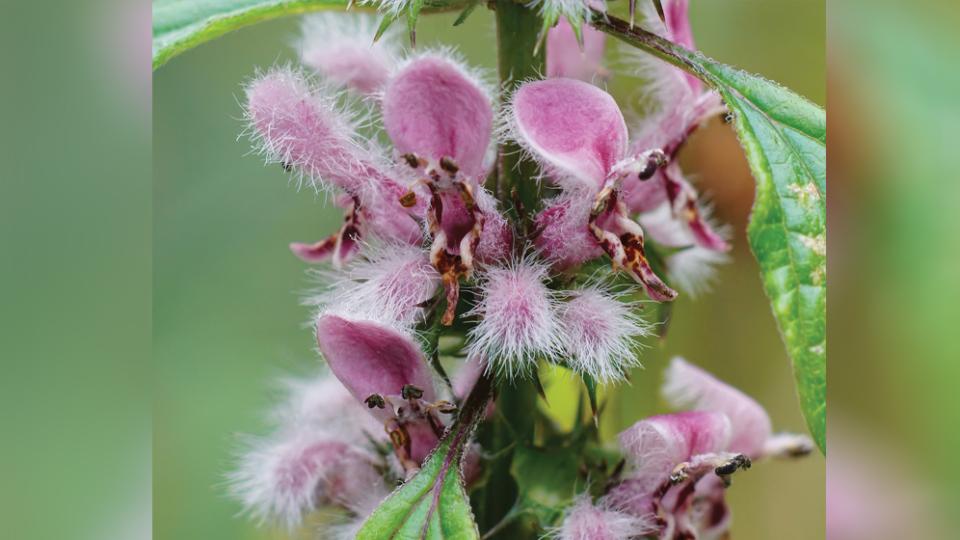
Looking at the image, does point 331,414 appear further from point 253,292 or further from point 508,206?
point 253,292

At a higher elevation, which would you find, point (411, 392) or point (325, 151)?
point (325, 151)

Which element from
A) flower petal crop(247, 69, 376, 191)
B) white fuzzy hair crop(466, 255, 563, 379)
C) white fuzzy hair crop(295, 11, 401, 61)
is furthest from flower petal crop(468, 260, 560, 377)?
white fuzzy hair crop(295, 11, 401, 61)

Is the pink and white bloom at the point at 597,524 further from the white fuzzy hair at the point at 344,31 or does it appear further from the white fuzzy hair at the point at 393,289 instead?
the white fuzzy hair at the point at 344,31

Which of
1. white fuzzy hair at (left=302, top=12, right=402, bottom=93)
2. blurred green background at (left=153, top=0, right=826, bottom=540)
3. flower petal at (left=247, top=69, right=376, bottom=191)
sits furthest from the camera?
blurred green background at (left=153, top=0, right=826, bottom=540)

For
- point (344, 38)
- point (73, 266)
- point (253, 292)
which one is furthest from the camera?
point (253, 292)

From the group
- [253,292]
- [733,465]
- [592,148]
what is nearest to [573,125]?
[592,148]

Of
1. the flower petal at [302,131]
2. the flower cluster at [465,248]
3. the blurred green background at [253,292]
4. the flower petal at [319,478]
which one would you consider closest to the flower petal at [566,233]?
the flower cluster at [465,248]

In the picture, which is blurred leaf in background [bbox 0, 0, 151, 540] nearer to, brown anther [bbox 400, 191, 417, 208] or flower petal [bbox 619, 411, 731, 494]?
brown anther [bbox 400, 191, 417, 208]
